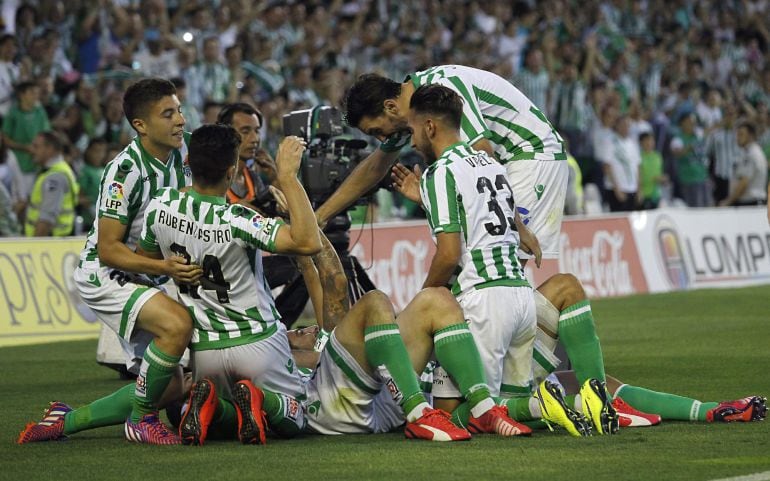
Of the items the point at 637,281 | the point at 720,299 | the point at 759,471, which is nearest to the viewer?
the point at 759,471

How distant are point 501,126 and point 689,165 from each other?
1618 cm

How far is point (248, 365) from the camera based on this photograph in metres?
6.92

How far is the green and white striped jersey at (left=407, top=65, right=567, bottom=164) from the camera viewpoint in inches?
317

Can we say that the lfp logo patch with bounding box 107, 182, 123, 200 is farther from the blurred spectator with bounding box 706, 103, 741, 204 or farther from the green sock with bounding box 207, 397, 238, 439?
the blurred spectator with bounding box 706, 103, 741, 204

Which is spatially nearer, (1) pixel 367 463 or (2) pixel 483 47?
(1) pixel 367 463

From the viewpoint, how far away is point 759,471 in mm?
5852

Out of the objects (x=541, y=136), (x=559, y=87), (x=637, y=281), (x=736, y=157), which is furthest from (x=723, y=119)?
(x=541, y=136)

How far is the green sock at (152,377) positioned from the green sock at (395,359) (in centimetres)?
100

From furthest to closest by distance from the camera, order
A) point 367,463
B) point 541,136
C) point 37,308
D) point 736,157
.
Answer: point 736,157, point 37,308, point 541,136, point 367,463

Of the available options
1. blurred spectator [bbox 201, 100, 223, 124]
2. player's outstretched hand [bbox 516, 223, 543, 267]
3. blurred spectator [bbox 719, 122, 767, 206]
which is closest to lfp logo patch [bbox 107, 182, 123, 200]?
player's outstretched hand [bbox 516, 223, 543, 267]

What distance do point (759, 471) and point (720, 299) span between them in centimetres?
1168

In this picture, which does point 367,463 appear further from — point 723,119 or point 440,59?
point 723,119

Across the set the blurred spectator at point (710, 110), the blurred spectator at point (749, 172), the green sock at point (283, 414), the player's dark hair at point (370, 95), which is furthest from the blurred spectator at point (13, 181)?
the blurred spectator at point (710, 110)

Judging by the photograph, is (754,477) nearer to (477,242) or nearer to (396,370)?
(396,370)
